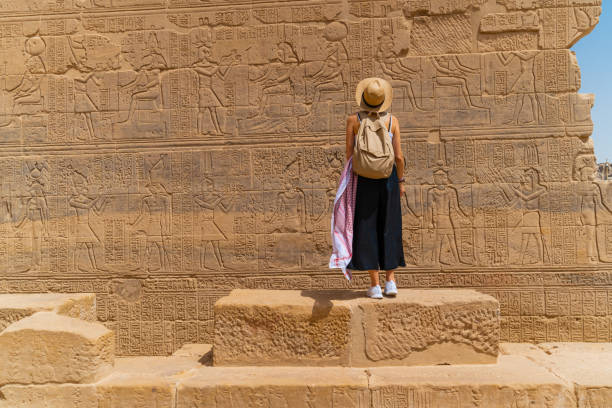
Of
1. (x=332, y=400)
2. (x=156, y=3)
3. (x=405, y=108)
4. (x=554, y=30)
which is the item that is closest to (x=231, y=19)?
(x=156, y=3)

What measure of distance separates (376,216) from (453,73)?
2244mm

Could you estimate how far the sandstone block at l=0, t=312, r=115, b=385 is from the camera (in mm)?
3348

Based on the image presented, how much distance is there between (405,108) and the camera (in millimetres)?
5090

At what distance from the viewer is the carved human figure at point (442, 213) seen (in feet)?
16.5

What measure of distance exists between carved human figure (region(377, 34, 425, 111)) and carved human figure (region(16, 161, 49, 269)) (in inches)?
154

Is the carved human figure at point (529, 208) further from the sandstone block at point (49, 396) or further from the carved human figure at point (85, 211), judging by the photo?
the carved human figure at point (85, 211)

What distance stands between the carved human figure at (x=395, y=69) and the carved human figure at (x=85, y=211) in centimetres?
337

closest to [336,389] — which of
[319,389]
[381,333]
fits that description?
[319,389]

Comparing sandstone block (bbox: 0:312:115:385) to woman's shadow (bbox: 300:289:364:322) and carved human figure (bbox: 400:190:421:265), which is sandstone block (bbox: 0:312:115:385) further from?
carved human figure (bbox: 400:190:421:265)

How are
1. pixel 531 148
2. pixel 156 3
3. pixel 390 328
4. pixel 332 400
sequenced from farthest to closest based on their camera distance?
1. pixel 156 3
2. pixel 531 148
3. pixel 390 328
4. pixel 332 400

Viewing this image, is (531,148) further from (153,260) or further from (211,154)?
(153,260)

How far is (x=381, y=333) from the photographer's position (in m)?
3.48

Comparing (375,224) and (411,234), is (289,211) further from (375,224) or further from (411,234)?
(375,224)

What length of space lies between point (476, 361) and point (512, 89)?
2.92 metres
